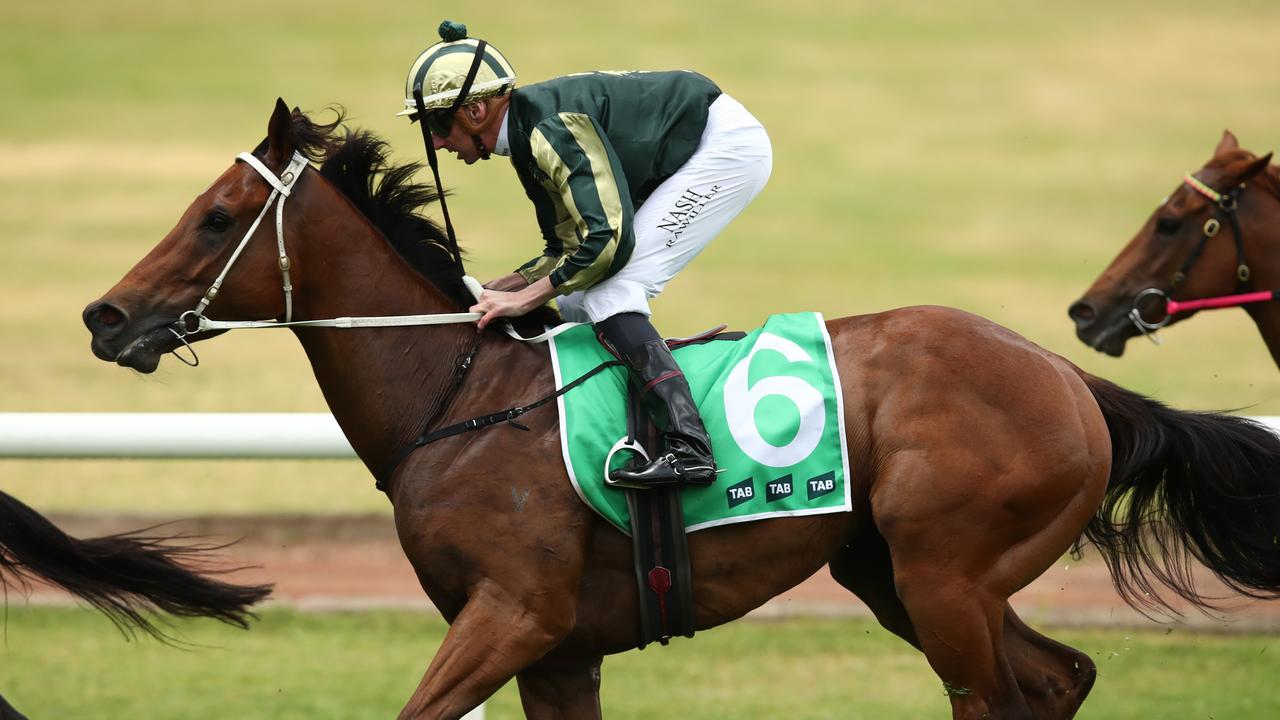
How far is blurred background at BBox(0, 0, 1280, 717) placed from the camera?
1241cm

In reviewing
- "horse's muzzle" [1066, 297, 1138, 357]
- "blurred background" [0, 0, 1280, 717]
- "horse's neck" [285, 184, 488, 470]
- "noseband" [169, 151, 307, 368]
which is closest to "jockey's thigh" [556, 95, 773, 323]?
"horse's neck" [285, 184, 488, 470]

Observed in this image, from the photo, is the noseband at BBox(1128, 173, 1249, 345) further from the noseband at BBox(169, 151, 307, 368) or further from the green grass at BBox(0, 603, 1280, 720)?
the noseband at BBox(169, 151, 307, 368)

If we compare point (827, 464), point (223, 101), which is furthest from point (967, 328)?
point (223, 101)

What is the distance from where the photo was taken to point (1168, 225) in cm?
612

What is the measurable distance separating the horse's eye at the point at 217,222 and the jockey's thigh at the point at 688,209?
885 mm

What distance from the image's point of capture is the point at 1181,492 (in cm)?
416

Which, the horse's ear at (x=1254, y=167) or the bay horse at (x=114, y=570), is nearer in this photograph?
the bay horse at (x=114, y=570)

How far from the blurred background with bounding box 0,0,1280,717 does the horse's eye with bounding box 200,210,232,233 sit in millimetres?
5336

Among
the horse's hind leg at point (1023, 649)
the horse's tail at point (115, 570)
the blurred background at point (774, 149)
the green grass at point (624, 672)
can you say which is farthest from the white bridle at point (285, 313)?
the blurred background at point (774, 149)

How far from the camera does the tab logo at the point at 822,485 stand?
3.81 m

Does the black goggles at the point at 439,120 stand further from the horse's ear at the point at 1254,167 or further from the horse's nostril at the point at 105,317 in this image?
the horse's ear at the point at 1254,167

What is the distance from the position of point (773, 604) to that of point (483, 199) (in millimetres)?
11932

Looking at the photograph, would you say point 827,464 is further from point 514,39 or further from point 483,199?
point 514,39

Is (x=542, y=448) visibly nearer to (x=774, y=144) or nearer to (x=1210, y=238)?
(x=1210, y=238)
